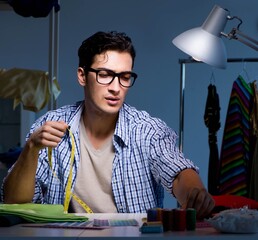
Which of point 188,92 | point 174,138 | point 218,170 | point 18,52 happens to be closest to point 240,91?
point 218,170

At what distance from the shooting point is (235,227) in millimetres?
1340

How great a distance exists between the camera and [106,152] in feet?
7.90

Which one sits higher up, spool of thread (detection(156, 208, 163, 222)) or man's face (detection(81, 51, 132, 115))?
man's face (detection(81, 51, 132, 115))

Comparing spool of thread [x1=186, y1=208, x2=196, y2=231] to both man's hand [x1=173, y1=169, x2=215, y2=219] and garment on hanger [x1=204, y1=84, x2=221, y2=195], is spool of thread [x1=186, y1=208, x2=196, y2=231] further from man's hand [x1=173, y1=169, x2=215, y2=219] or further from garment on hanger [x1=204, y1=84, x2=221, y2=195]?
garment on hanger [x1=204, y1=84, x2=221, y2=195]

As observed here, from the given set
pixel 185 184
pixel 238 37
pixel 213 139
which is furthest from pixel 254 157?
pixel 185 184

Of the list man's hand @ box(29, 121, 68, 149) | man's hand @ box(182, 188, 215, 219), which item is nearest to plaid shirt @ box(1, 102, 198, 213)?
man's hand @ box(29, 121, 68, 149)

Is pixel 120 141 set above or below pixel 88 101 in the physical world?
below

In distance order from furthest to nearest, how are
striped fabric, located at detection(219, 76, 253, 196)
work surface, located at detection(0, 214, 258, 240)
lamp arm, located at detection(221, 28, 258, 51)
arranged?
striped fabric, located at detection(219, 76, 253, 196)
lamp arm, located at detection(221, 28, 258, 51)
work surface, located at detection(0, 214, 258, 240)

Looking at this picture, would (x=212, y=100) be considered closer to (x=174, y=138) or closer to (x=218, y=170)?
(x=218, y=170)

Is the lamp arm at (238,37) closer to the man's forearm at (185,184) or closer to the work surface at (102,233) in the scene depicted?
the man's forearm at (185,184)

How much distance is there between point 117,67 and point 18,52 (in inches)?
114

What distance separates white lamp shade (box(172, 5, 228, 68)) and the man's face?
24cm

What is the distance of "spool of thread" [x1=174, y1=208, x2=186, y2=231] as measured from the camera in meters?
1.43

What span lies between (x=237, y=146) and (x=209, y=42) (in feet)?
3.49
